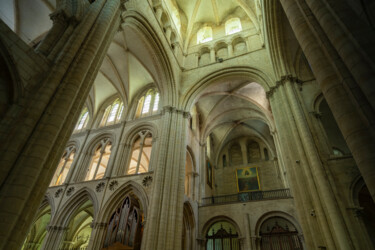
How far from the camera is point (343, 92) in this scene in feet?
10.9

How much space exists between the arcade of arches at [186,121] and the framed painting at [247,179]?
12cm

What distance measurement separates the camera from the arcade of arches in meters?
3.52

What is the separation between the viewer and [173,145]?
10.5m

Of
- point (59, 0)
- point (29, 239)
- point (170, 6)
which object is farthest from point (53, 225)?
point (170, 6)

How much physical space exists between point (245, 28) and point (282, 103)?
798 cm

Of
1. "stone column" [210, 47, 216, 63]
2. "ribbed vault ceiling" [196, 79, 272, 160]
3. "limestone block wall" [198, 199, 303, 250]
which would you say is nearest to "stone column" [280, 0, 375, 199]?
"ribbed vault ceiling" [196, 79, 272, 160]

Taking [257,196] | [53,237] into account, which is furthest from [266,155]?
[53,237]

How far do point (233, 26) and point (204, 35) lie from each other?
223 centimetres

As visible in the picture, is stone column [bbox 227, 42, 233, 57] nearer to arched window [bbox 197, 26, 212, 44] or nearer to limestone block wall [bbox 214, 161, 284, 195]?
arched window [bbox 197, 26, 212, 44]

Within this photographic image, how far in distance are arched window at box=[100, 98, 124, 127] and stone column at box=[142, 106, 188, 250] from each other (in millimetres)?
4994

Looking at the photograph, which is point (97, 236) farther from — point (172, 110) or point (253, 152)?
point (253, 152)

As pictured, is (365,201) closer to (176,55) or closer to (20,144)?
(20,144)

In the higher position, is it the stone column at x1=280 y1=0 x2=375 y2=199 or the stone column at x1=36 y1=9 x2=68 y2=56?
the stone column at x1=36 y1=9 x2=68 y2=56

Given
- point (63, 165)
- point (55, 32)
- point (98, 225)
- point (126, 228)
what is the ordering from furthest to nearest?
point (63, 165)
point (98, 225)
point (126, 228)
point (55, 32)
